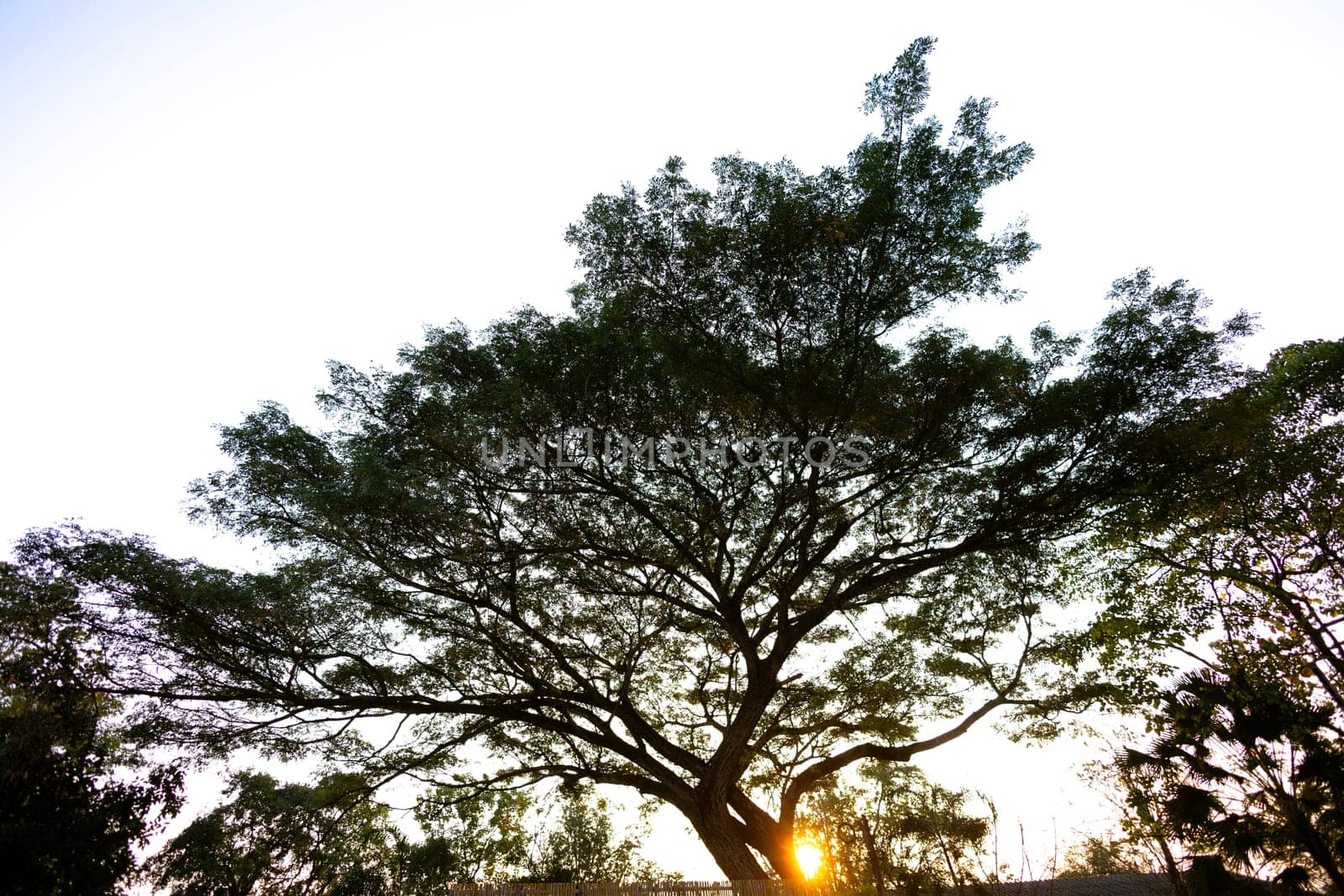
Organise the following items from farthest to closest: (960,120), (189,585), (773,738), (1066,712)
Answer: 1. (773,738)
2. (1066,712)
3. (189,585)
4. (960,120)

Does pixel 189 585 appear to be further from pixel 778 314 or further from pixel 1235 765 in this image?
pixel 1235 765

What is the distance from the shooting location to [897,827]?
60.6ft

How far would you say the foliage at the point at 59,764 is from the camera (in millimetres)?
7168

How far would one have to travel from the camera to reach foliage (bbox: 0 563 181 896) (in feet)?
23.5

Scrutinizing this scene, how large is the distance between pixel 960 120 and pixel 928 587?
6476 mm

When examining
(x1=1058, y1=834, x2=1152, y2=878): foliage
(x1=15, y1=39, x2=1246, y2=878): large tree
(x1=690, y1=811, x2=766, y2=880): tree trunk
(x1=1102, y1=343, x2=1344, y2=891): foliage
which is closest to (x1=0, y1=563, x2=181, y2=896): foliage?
(x1=15, y1=39, x2=1246, y2=878): large tree

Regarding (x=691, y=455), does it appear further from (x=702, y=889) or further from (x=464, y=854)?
(x=464, y=854)

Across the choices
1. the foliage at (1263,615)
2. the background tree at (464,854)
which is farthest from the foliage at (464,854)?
the foliage at (1263,615)

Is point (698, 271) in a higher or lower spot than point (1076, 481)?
higher

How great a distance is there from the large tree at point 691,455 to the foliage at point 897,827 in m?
9.28

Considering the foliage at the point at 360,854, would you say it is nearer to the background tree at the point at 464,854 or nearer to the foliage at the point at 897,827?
the background tree at the point at 464,854

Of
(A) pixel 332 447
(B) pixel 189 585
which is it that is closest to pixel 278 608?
(B) pixel 189 585

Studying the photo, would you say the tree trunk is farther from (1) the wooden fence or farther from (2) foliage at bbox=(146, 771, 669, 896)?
(2) foliage at bbox=(146, 771, 669, 896)

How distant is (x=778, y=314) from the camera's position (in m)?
7.45
